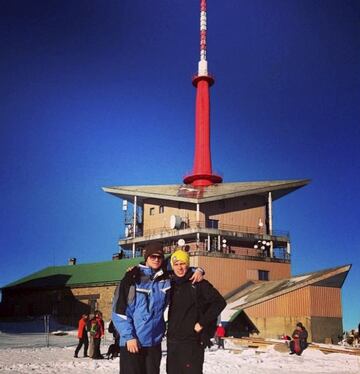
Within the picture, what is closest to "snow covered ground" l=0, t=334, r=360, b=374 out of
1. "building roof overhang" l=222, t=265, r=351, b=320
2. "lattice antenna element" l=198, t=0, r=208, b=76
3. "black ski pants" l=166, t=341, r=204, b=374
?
"black ski pants" l=166, t=341, r=204, b=374

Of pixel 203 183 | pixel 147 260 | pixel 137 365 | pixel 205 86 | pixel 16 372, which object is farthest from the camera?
pixel 205 86

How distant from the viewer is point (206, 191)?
47.3m

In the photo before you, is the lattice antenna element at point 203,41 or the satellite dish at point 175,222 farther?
the lattice antenna element at point 203,41

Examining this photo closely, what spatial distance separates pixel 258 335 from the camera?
3303 centimetres

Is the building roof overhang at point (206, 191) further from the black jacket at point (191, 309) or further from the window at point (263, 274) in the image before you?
the black jacket at point (191, 309)

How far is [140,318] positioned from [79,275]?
4064 centimetres

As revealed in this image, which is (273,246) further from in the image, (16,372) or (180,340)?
(180,340)

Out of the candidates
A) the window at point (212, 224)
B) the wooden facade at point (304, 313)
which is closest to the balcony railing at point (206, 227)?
the window at point (212, 224)

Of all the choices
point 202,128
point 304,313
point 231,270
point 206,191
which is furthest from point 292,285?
point 202,128

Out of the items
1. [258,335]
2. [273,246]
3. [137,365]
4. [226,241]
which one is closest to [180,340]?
[137,365]

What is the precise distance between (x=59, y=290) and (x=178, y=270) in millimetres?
40487

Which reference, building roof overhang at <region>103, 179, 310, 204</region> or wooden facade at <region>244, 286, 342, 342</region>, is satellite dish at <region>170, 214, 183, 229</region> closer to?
building roof overhang at <region>103, 179, 310, 204</region>

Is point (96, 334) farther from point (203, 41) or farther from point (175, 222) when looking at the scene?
point (203, 41)

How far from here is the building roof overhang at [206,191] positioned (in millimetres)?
45250
